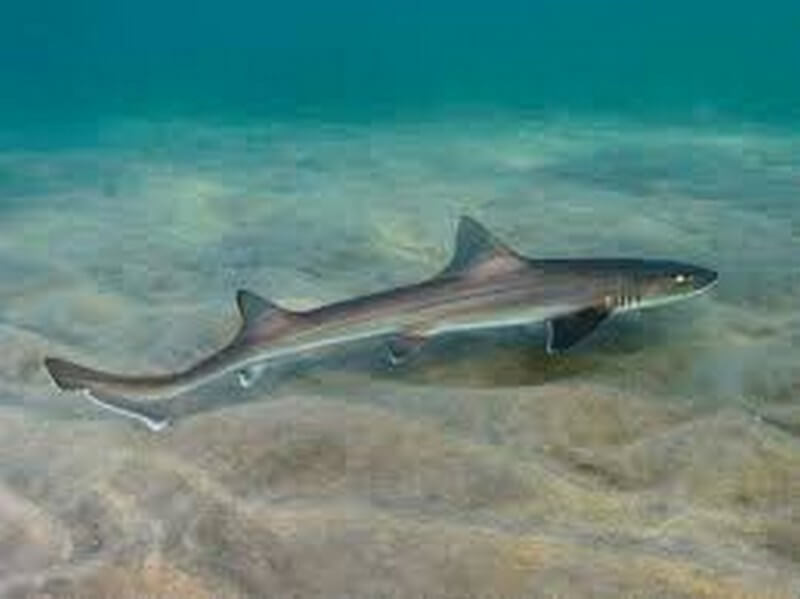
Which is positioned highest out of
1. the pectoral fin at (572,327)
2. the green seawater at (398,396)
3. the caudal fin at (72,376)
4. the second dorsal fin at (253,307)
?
the second dorsal fin at (253,307)

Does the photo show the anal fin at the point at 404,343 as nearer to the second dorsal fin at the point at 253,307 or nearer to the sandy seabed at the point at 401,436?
the sandy seabed at the point at 401,436

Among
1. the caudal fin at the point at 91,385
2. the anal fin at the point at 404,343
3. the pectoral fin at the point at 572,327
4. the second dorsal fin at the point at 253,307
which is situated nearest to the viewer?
the caudal fin at the point at 91,385

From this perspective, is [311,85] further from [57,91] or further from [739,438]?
[739,438]

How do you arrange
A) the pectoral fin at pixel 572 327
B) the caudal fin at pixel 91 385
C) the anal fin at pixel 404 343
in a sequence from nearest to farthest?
the caudal fin at pixel 91 385
the anal fin at pixel 404 343
the pectoral fin at pixel 572 327

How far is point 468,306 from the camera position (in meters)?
6.05

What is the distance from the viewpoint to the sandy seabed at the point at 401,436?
4.19m

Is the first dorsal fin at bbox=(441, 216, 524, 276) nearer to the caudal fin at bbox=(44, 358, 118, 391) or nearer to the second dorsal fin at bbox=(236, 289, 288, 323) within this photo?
the second dorsal fin at bbox=(236, 289, 288, 323)

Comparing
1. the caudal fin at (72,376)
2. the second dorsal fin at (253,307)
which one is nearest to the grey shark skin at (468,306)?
the second dorsal fin at (253,307)

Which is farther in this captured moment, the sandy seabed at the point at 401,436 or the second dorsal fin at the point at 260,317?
the second dorsal fin at the point at 260,317

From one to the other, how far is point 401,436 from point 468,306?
100 cm

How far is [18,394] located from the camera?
6395mm

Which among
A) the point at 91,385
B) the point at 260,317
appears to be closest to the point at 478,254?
the point at 260,317

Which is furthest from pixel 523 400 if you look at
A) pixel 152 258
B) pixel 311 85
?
pixel 311 85

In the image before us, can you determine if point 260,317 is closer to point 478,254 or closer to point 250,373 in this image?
point 250,373
